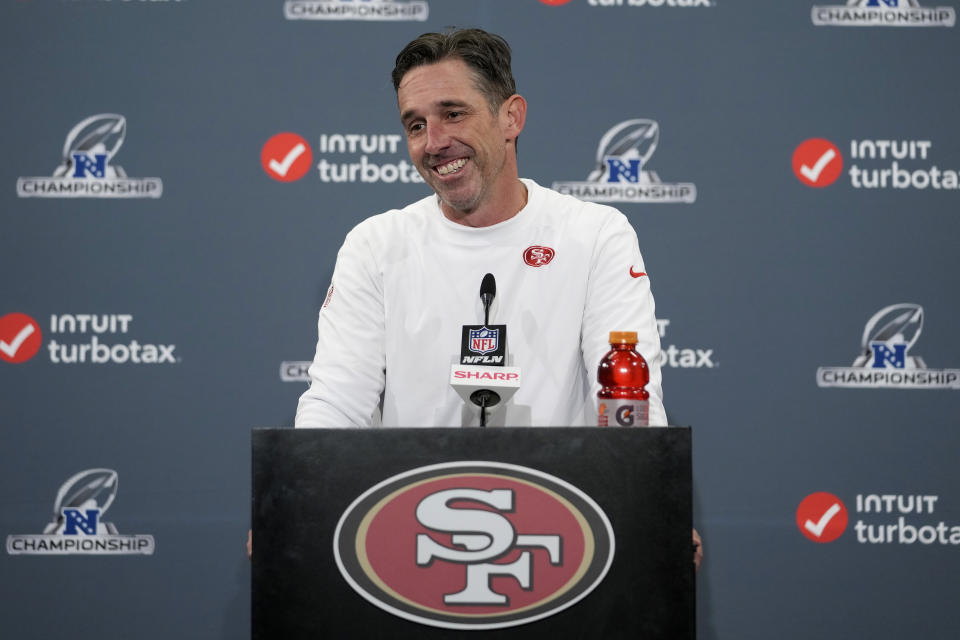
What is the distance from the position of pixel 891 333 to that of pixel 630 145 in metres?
1.11

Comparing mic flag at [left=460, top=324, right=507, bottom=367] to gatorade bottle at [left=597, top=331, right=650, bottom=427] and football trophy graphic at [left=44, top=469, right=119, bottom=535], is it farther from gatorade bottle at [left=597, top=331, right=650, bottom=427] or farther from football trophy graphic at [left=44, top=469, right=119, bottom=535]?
football trophy graphic at [left=44, top=469, right=119, bottom=535]

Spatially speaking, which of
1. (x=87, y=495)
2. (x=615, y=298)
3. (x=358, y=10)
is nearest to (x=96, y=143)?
(x=358, y=10)

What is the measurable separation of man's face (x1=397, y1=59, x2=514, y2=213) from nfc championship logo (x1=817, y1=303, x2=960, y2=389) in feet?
5.14

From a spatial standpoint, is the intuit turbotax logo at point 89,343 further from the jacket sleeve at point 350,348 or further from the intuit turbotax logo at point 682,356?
the intuit turbotax logo at point 682,356

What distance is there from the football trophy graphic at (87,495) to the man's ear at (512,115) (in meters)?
1.83

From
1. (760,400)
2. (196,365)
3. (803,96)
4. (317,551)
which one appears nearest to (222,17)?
(196,365)

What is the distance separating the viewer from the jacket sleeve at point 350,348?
2.11 meters

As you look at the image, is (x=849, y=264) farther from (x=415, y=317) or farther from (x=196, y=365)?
(x=196, y=365)

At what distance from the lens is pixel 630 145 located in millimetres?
3229

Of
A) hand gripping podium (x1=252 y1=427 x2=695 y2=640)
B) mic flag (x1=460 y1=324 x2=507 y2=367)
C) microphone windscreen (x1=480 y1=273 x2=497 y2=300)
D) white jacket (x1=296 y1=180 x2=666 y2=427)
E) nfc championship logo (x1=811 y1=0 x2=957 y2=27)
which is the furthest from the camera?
nfc championship logo (x1=811 y1=0 x2=957 y2=27)

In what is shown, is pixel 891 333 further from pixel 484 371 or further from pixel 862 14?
pixel 484 371

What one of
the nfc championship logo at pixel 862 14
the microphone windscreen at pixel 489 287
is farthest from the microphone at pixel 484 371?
the nfc championship logo at pixel 862 14

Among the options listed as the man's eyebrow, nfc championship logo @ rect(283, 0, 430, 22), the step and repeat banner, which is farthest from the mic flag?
nfc championship logo @ rect(283, 0, 430, 22)

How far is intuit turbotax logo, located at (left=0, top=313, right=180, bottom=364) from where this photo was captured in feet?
10.5
